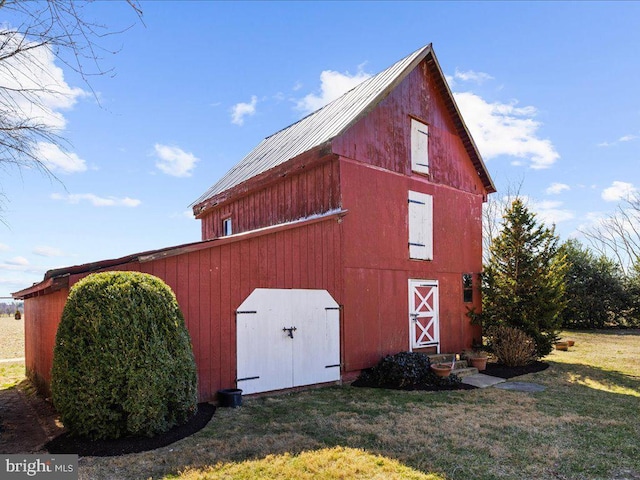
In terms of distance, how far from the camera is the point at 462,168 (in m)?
12.6

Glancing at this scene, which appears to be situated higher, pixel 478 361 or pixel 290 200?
pixel 290 200

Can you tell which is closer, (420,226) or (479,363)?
(479,363)

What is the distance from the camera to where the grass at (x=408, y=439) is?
439cm

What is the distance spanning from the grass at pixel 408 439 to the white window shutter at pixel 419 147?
5.67 metres

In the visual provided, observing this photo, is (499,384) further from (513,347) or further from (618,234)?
(618,234)

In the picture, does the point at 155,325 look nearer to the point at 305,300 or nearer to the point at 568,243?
the point at 305,300

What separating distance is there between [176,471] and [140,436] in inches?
44.2

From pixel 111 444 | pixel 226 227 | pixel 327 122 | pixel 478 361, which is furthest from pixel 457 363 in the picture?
pixel 111 444

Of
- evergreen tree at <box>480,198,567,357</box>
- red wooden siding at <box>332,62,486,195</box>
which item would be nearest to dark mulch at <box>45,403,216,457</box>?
red wooden siding at <box>332,62,486,195</box>

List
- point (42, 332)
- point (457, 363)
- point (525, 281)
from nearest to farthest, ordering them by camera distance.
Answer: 1. point (42, 332)
2. point (457, 363)
3. point (525, 281)

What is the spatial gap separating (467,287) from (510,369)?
258 cm

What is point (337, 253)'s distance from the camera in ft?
30.0

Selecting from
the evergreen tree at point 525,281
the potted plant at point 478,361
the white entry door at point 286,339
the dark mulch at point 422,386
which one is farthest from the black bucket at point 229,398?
the evergreen tree at point 525,281

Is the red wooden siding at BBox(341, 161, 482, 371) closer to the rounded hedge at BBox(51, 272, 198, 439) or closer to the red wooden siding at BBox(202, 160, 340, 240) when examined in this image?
the red wooden siding at BBox(202, 160, 340, 240)
